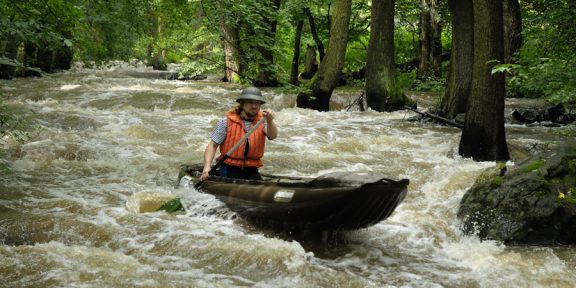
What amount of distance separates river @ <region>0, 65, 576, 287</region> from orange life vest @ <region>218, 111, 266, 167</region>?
563mm

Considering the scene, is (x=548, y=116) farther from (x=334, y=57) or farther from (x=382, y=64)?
(x=334, y=57)

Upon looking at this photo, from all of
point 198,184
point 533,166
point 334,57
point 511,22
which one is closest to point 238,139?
point 198,184

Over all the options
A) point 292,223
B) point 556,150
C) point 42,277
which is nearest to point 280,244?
point 292,223

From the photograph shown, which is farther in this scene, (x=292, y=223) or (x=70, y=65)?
(x=70, y=65)

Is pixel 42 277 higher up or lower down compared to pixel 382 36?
lower down

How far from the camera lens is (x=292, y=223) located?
221 inches

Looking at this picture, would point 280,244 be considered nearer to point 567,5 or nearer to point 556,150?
point 556,150

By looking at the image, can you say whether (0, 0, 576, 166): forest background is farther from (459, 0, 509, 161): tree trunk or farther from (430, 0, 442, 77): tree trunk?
(430, 0, 442, 77): tree trunk

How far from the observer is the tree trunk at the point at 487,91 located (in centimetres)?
906

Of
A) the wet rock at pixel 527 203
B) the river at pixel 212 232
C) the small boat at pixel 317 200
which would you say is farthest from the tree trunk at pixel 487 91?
the small boat at pixel 317 200

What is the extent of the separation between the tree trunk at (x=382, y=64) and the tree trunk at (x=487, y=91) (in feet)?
21.6

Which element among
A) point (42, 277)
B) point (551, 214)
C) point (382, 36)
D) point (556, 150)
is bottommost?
point (42, 277)

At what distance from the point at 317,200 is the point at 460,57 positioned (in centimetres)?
919

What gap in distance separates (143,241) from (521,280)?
3449 mm
